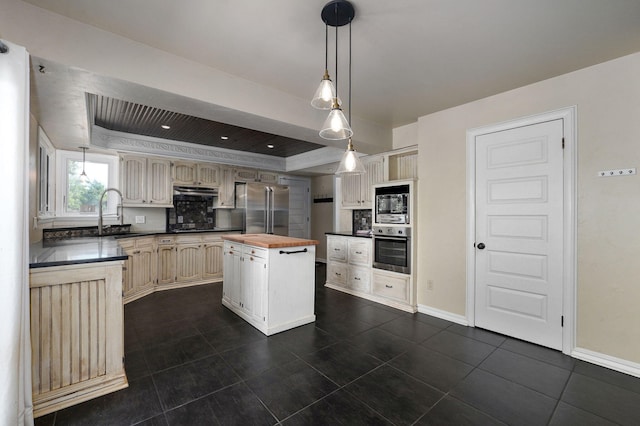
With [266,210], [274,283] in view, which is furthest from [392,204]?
[266,210]

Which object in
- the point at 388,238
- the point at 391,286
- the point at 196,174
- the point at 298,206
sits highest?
the point at 196,174

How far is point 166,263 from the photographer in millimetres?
4488

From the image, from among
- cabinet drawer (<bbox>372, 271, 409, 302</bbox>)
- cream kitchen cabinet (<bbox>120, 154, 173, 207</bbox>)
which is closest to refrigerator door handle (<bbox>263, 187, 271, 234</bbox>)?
cream kitchen cabinet (<bbox>120, 154, 173, 207</bbox>)

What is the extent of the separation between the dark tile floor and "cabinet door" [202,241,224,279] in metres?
1.73

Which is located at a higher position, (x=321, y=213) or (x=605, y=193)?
(x=605, y=193)

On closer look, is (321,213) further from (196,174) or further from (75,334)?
(75,334)

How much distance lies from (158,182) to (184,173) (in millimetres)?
447

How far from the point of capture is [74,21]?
188 cm

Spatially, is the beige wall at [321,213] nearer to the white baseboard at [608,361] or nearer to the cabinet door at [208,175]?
the cabinet door at [208,175]

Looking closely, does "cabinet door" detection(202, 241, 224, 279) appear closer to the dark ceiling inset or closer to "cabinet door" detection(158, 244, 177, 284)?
"cabinet door" detection(158, 244, 177, 284)

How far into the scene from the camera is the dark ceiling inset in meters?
3.36

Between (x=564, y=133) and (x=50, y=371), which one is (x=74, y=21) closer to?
(x=50, y=371)

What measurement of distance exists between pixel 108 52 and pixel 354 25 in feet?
5.94

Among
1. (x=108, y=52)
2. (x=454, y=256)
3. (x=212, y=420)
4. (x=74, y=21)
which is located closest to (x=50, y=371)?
(x=212, y=420)
